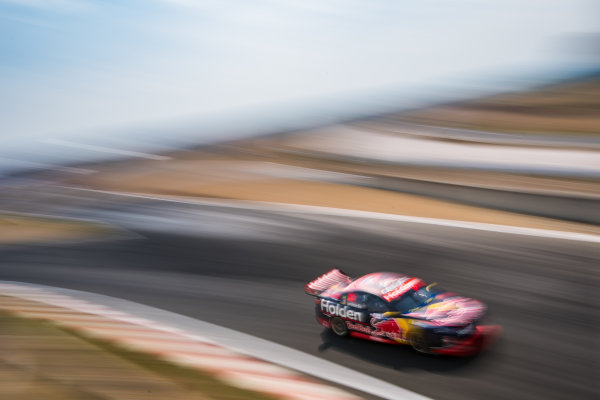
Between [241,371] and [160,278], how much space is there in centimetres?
475

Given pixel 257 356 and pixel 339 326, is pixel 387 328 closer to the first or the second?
pixel 339 326

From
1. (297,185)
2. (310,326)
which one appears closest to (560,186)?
(297,185)

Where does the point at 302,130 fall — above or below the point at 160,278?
above

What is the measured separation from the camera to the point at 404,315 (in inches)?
308

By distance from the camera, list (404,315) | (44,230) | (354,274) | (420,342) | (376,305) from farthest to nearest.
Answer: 1. (44,230)
2. (354,274)
3. (376,305)
4. (404,315)
5. (420,342)

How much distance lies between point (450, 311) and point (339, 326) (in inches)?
69.4

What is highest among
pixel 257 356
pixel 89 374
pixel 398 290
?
pixel 398 290

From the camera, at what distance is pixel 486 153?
20297mm

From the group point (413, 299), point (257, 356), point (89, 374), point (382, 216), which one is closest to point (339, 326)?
point (413, 299)

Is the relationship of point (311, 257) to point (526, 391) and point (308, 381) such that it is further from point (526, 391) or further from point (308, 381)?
point (526, 391)

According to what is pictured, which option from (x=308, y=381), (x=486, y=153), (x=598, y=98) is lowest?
(x=308, y=381)

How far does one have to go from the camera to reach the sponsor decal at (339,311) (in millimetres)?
8195

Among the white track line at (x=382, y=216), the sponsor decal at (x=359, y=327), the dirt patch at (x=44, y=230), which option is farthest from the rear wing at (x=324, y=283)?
the dirt patch at (x=44, y=230)

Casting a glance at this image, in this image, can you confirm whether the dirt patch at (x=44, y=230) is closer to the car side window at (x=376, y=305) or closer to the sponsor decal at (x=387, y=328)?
the car side window at (x=376, y=305)
